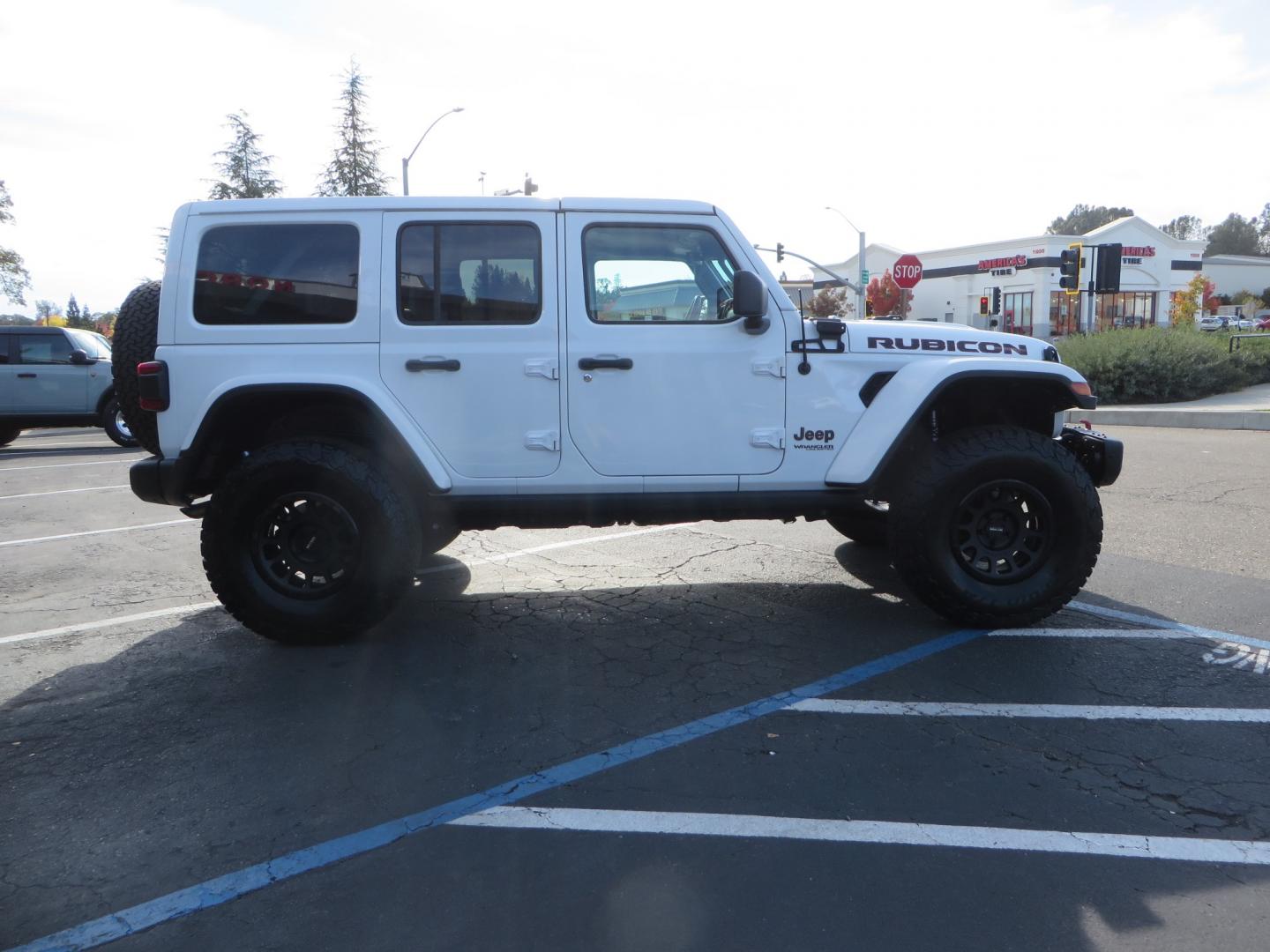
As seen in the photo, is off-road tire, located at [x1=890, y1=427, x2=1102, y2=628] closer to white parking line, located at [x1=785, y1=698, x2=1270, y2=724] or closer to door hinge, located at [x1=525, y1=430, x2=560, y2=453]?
white parking line, located at [x1=785, y1=698, x2=1270, y2=724]

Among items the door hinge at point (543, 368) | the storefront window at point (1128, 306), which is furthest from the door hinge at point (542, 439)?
the storefront window at point (1128, 306)

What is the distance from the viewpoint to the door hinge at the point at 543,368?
4703 mm

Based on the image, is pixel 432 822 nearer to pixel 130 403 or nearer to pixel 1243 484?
pixel 130 403

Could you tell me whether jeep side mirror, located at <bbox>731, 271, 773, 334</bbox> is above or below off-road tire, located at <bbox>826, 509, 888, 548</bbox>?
above

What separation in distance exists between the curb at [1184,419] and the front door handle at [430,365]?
12.6 metres

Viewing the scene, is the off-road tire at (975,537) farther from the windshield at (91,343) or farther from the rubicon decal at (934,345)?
the windshield at (91,343)

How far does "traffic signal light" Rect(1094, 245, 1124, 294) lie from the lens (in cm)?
2198

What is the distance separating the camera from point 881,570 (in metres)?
6.13

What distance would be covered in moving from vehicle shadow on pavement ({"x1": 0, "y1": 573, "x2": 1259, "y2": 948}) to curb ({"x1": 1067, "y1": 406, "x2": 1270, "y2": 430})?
38.7 feet

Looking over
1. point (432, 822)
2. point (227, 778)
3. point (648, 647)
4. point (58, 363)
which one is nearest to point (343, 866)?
point (432, 822)

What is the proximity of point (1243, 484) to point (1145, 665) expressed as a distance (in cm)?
603

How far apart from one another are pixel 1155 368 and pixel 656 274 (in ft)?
62.2

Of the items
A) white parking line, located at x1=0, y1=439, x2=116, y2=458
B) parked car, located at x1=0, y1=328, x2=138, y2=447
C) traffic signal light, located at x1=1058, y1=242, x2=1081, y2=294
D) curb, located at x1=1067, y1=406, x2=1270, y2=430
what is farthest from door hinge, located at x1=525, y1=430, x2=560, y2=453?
traffic signal light, located at x1=1058, y1=242, x2=1081, y2=294

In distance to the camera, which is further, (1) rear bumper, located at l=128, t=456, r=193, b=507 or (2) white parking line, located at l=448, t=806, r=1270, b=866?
(1) rear bumper, located at l=128, t=456, r=193, b=507
